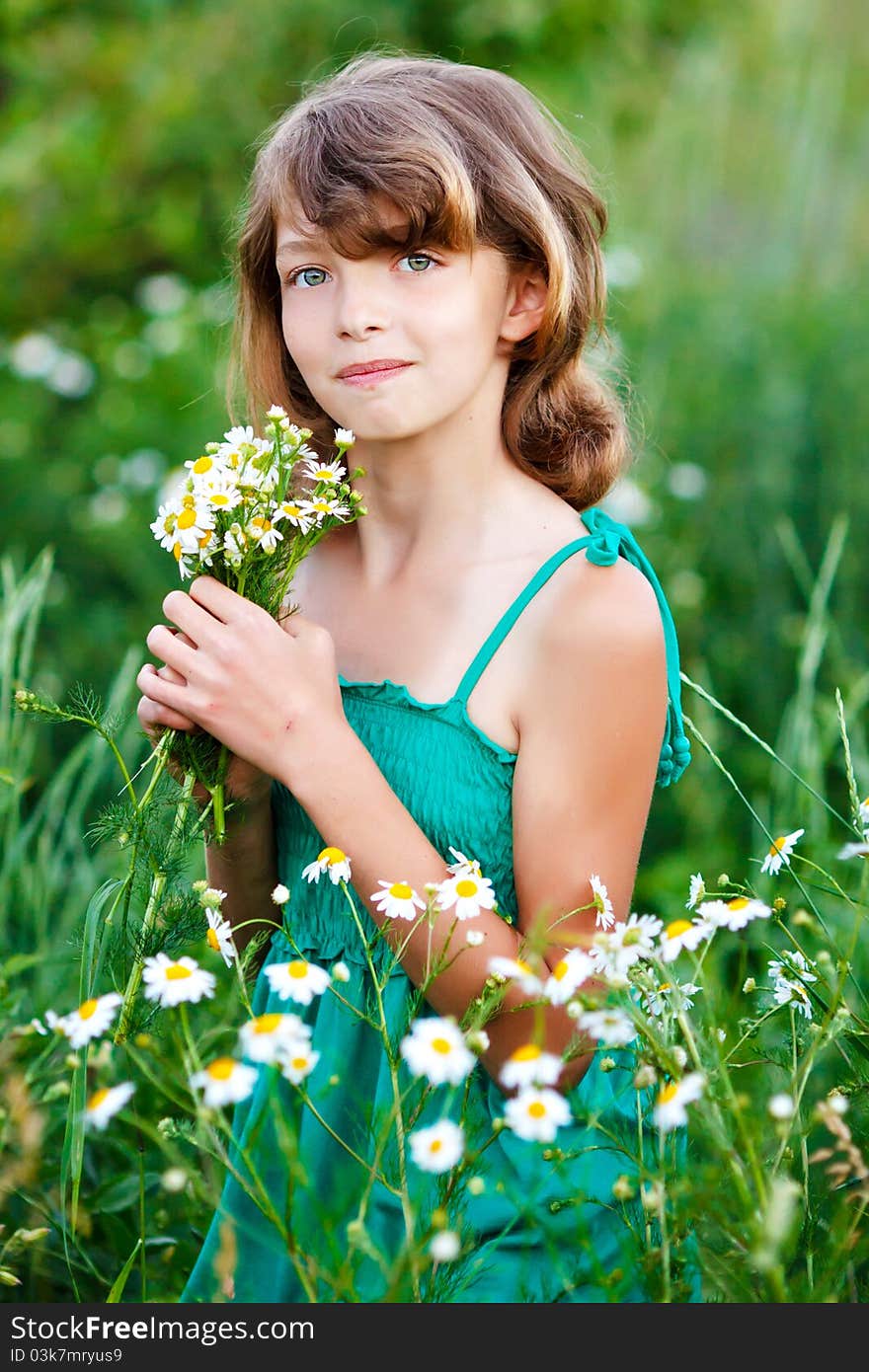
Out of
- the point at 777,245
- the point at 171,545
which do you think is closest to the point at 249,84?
the point at 777,245

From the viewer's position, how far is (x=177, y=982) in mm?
1035

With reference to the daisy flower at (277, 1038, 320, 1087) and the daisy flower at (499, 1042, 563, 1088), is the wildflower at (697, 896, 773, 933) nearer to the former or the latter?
the daisy flower at (499, 1042, 563, 1088)

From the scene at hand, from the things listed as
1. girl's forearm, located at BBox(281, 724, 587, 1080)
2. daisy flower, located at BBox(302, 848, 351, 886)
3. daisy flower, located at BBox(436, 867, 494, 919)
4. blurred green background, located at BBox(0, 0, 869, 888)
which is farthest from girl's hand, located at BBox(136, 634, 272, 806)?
blurred green background, located at BBox(0, 0, 869, 888)

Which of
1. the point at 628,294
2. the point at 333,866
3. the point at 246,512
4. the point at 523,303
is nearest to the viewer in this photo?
the point at 333,866

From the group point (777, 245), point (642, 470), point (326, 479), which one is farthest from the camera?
point (777, 245)

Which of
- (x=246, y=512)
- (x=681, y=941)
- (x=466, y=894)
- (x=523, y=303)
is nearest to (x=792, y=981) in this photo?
(x=681, y=941)

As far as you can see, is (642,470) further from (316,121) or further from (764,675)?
(316,121)

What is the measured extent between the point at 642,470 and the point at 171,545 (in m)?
2.51

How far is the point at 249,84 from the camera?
5.42 meters

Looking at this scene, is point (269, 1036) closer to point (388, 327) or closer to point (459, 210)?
point (388, 327)

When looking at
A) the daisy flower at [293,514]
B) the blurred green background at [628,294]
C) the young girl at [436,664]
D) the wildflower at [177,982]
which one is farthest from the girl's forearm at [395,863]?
the blurred green background at [628,294]

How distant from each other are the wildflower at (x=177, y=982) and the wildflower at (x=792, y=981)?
0.53 m

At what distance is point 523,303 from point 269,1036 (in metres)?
1.01

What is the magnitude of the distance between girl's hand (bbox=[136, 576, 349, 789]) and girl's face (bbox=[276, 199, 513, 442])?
10.7 inches
